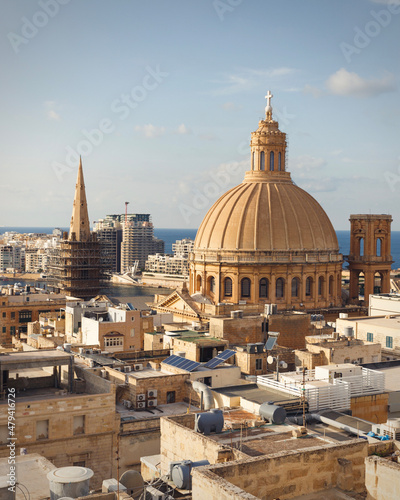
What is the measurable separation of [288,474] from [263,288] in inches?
1582

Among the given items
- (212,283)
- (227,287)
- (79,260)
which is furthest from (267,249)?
(79,260)

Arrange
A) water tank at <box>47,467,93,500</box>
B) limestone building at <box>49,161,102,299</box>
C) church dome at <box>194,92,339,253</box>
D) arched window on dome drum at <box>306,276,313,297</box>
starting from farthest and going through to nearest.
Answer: limestone building at <box>49,161,102,299</box>, arched window on dome drum at <box>306,276,313,297</box>, church dome at <box>194,92,339,253</box>, water tank at <box>47,467,93,500</box>

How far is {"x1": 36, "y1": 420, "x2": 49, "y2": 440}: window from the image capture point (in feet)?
74.1

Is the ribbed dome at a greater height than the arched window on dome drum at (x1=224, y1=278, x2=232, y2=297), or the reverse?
the ribbed dome

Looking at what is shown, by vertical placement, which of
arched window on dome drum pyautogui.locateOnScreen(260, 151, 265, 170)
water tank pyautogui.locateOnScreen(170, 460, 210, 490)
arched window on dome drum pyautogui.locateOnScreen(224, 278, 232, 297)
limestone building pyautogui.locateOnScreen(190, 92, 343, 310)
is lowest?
water tank pyautogui.locateOnScreen(170, 460, 210, 490)

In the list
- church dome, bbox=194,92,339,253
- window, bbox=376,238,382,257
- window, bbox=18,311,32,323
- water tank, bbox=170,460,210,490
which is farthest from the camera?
window, bbox=18,311,32,323

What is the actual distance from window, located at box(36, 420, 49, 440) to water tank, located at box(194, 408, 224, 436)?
6082 millimetres

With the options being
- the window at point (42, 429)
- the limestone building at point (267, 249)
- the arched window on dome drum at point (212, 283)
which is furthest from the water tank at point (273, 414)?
the arched window on dome drum at point (212, 283)

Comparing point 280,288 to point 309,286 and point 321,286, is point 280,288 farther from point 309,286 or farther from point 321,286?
point 321,286

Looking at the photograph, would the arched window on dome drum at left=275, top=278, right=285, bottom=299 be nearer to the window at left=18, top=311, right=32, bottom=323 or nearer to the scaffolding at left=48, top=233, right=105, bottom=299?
the window at left=18, top=311, right=32, bottom=323

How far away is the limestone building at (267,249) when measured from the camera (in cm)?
5391

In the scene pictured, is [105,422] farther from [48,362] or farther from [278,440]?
[278,440]

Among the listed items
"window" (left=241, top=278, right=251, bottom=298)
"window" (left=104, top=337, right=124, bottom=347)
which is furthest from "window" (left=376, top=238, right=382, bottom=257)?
"window" (left=104, top=337, right=124, bottom=347)

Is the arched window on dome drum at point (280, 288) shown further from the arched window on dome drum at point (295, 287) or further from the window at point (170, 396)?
the window at point (170, 396)
